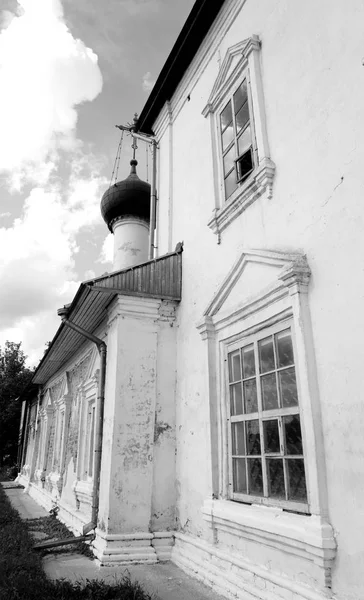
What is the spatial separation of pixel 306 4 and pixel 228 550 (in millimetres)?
5336

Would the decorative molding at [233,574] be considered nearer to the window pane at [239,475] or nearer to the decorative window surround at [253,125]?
the window pane at [239,475]

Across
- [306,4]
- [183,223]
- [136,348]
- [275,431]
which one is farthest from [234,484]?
[306,4]

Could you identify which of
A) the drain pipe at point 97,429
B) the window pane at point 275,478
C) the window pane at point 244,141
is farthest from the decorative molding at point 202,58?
the window pane at point 275,478

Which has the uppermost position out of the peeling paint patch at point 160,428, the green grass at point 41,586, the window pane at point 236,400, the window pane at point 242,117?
the window pane at point 242,117

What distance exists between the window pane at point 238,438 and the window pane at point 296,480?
82 centimetres

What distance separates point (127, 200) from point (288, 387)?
8.31 meters

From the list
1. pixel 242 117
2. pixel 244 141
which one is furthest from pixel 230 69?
pixel 244 141

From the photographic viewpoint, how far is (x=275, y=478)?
13.3 feet

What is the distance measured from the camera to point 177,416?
609cm

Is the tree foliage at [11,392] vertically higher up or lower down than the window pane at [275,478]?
higher up

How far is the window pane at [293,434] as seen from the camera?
3.81 meters

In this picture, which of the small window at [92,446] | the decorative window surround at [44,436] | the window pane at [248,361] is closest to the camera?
the window pane at [248,361]

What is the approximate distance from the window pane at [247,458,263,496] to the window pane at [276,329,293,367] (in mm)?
985

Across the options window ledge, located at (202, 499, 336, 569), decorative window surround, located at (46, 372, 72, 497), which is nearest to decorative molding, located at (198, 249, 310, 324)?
window ledge, located at (202, 499, 336, 569)
